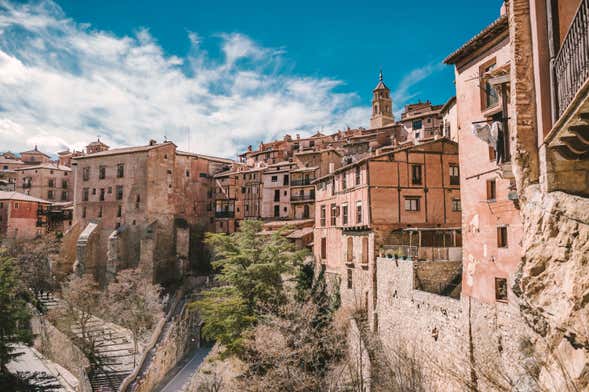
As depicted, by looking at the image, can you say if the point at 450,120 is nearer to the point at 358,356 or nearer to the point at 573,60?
the point at 358,356

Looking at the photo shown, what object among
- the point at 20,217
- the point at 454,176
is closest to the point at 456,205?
the point at 454,176

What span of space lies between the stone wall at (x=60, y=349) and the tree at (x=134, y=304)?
449cm

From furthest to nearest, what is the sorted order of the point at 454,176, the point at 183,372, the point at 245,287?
the point at 183,372
the point at 245,287
the point at 454,176

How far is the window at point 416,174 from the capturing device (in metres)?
26.4

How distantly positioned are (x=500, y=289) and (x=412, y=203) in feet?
40.9

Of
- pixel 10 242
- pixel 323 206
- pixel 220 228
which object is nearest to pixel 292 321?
pixel 323 206

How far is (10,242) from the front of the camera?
50.6m

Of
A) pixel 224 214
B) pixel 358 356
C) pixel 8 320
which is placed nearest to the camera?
pixel 358 356

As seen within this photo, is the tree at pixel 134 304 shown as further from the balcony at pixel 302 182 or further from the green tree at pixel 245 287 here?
the balcony at pixel 302 182

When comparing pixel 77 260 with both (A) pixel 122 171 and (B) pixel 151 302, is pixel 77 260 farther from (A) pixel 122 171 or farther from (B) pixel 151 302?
(B) pixel 151 302

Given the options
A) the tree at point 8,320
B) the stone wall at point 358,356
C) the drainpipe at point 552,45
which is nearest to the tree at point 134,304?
the tree at point 8,320

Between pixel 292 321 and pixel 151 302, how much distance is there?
17879 millimetres

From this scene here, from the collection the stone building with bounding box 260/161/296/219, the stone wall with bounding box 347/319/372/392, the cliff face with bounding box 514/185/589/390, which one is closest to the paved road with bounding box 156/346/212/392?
the stone wall with bounding box 347/319/372/392

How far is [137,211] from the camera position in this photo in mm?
48812
